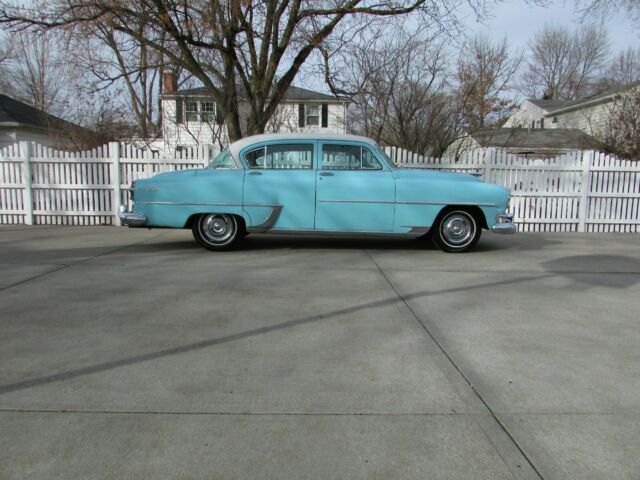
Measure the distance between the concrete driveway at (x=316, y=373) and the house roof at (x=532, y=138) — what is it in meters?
17.1

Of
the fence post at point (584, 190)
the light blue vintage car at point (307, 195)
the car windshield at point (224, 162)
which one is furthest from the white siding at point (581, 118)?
the car windshield at point (224, 162)

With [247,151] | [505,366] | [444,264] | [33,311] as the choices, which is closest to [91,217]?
[247,151]

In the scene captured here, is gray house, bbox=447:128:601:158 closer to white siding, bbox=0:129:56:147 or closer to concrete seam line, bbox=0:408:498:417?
concrete seam line, bbox=0:408:498:417

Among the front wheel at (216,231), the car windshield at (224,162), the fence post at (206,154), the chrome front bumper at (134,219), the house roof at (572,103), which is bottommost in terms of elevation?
the front wheel at (216,231)

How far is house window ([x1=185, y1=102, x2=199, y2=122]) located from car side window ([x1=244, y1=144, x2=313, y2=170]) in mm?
14607

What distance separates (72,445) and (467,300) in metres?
4.00

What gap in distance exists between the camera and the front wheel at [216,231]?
8039 mm

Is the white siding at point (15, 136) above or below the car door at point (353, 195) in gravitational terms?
above

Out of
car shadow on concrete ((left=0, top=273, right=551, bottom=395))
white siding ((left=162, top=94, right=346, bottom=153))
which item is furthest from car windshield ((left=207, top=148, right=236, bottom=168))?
white siding ((left=162, top=94, right=346, bottom=153))

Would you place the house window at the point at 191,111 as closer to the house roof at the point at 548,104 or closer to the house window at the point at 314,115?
the house window at the point at 314,115

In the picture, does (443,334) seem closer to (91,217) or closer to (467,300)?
(467,300)

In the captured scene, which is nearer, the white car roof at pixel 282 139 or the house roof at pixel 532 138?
the white car roof at pixel 282 139

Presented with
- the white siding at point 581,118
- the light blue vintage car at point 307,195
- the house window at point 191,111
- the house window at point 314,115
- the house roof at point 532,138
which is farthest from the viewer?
the white siding at point 581,118

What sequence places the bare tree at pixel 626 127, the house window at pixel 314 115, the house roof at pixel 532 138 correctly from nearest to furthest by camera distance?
the bare tree at pixel 626 127 < the house roof at pixel 532 138 < the house window at pixel 314 115
